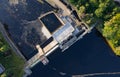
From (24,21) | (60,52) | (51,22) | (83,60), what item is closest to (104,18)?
(83,60)

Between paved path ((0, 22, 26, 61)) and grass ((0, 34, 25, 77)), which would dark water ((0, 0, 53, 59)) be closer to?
paved path ((0, 22, 26, 61))

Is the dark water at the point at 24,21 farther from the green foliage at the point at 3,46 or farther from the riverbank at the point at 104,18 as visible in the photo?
the riverbank at the point at 104,18

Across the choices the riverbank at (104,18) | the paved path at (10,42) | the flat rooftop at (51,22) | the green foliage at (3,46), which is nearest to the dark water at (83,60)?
the riverbank at (104,18)

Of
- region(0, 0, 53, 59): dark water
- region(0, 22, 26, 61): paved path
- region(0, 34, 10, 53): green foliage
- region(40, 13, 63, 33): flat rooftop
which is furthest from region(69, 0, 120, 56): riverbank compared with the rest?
region(0, 34, 10, 53): green foliage

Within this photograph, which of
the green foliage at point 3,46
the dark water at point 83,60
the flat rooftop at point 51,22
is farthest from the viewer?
the flat rooftop at point 51,22

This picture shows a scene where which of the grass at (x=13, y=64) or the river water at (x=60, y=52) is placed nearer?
the river water at (x=60, y=52)

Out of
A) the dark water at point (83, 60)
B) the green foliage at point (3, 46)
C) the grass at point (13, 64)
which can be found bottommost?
the dark water at point (83, 60)

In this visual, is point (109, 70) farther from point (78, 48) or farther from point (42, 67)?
point (42, 67)
